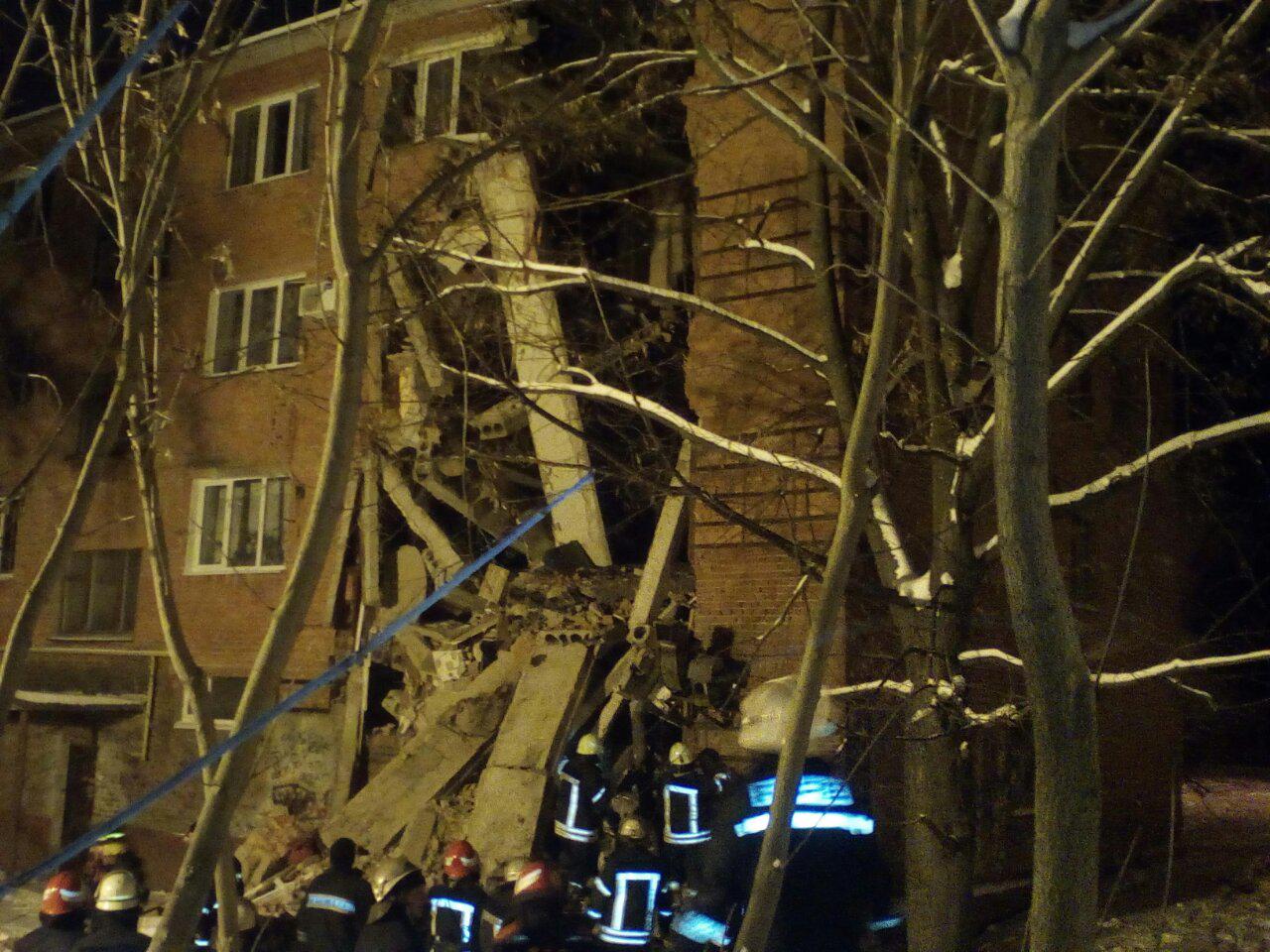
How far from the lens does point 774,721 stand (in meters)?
6.73

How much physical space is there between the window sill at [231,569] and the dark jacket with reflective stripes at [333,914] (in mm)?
9033

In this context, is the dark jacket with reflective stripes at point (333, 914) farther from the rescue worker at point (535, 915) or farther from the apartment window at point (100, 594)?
the apartment window at point (100, 594)

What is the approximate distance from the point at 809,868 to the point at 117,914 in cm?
353

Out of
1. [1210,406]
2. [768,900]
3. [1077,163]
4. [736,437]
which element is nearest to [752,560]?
[736,437]

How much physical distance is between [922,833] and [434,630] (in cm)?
732

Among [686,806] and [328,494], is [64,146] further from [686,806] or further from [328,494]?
[686,806]

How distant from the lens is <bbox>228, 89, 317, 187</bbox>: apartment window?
671 inches

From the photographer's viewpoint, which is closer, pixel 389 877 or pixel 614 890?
pixel 389 877

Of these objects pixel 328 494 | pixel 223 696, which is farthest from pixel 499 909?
pixel 223 696

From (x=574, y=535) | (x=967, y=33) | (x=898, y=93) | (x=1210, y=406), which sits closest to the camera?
(x=898, y=93)

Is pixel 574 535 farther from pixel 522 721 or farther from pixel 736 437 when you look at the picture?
pixel 736 437

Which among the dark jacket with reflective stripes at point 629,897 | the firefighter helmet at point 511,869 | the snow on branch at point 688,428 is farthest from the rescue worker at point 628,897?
the snow on branch at point 688,428

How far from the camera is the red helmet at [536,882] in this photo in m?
6.95

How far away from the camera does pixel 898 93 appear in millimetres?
5656
